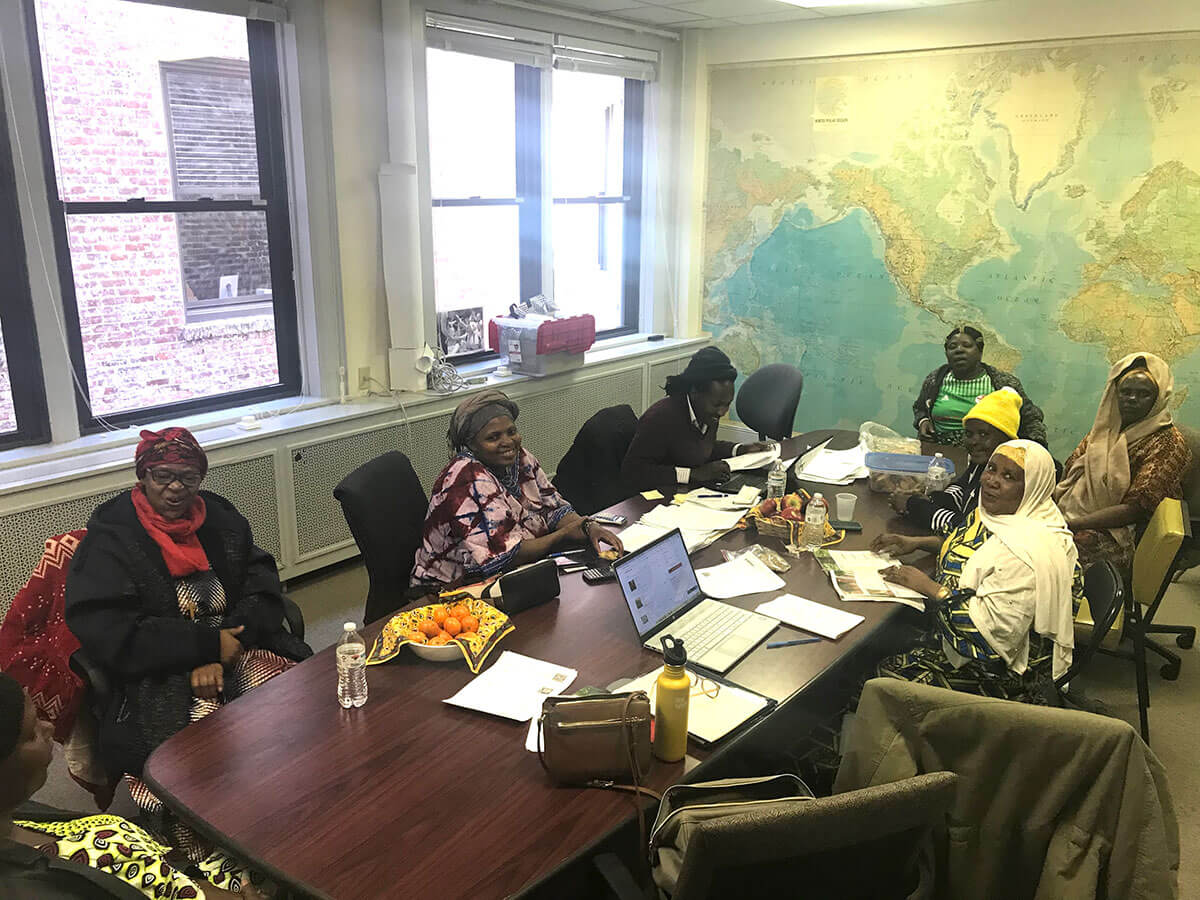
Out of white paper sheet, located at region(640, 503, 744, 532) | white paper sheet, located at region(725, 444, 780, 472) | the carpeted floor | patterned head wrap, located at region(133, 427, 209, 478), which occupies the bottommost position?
A: the carpeted floor

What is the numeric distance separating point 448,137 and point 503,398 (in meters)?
2.42

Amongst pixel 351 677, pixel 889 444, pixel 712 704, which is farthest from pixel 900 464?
pixel 351 677

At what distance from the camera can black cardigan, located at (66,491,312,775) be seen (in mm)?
2203

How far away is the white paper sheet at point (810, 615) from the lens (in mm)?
2322

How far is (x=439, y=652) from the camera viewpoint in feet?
6.77

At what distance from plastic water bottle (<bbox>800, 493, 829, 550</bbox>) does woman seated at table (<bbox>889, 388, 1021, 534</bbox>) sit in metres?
0.39

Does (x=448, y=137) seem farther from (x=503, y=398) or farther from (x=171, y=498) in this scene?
(x=171, y=498)

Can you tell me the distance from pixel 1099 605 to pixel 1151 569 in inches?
35.2

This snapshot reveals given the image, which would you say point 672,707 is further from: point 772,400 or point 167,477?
point 772,400

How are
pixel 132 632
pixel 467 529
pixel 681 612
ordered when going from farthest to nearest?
pixel 467 529
pixel 681 612
pixel 132 632

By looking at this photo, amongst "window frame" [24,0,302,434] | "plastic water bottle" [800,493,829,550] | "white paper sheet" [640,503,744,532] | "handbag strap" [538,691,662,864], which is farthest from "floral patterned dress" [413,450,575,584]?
"window frame" [24,0,302,434]

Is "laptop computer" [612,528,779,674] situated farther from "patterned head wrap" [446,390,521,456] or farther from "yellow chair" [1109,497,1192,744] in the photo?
"yellow chair" [1109,497,1192,744]

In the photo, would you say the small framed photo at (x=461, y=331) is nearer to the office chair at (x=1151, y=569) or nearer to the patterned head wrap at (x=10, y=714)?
the office chair at (x=1151, y=569)

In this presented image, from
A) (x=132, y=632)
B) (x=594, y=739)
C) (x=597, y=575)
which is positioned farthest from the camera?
(x=597, y=575)
